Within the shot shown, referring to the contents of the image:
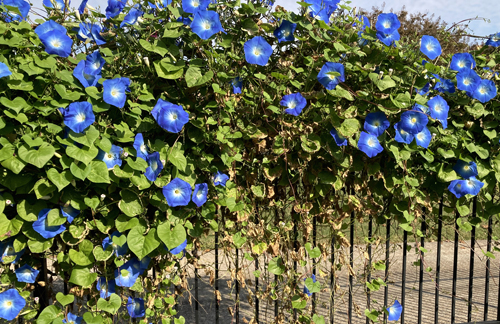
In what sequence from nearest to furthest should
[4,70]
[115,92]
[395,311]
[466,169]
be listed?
[4,70]
[115,92]
[466,169]
[395,311]

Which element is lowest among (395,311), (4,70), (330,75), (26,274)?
(395,311)

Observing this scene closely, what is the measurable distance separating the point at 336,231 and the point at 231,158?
79cm

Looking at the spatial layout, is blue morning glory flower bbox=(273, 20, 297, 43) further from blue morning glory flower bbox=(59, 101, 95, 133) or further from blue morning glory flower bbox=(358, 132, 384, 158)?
blue morning glory flower bbox=(59, 101, 95, 133)

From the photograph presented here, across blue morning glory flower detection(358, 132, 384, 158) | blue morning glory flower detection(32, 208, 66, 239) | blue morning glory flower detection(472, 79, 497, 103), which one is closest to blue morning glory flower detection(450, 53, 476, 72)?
blue morning glory flower detection(472, 79, 497, 103)

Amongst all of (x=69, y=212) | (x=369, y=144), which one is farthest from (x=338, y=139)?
(x=69, y=212)

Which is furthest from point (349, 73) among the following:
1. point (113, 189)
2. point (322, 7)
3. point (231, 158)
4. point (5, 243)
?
point (5, 243)

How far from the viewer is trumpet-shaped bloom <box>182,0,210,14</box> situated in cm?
170

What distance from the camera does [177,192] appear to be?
70.4 inches

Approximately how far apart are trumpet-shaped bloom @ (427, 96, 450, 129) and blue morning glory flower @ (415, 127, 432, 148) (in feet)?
0.29

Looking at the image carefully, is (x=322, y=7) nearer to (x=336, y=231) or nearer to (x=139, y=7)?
(x=139, y=7)

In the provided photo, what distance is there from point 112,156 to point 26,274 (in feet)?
2.70

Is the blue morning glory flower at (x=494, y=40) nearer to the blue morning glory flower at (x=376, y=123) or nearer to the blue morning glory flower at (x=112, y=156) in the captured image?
the blue morning glory flower at (x=376, y=123)

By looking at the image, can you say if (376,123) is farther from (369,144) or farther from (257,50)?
(257,50)

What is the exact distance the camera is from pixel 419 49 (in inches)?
76.7
